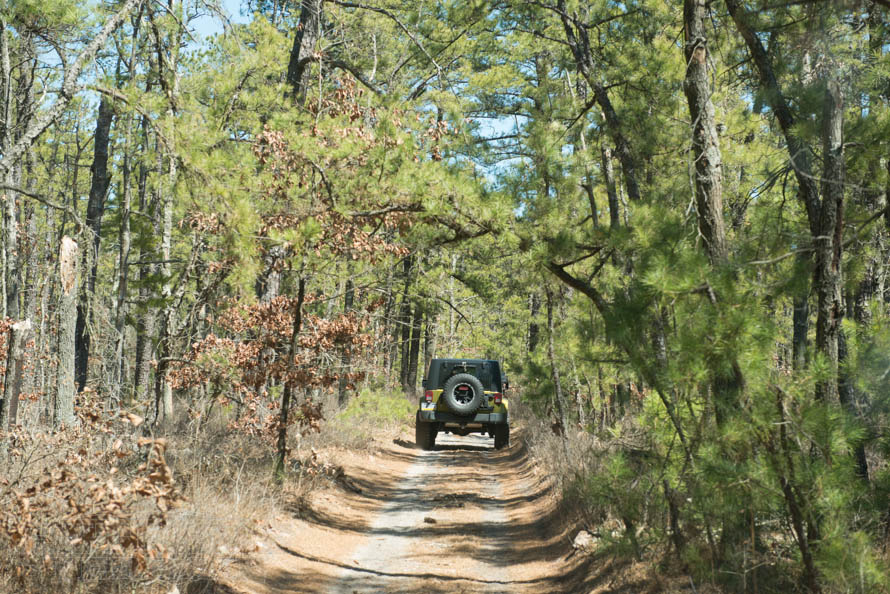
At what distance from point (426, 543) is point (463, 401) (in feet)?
24.5

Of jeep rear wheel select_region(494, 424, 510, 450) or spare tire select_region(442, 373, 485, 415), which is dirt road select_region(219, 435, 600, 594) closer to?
spare tire select_region(442, 373, 485, 415)

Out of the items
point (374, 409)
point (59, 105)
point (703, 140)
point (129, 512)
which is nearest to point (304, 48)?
point (59, 105)

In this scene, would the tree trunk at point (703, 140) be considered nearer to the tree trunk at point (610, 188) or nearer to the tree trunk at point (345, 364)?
the tree trunk at point (610, 188)

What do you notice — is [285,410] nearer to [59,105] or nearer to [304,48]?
[59,105]

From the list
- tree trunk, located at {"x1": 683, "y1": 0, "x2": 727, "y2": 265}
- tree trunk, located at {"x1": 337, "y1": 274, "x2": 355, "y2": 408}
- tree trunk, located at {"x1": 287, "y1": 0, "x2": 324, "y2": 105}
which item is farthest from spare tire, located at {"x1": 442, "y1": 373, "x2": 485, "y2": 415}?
tree trunk, located at {"x1": 683, "y1": 0, "x2": 727, "y2": 265}

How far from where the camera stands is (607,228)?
6551 millimetres

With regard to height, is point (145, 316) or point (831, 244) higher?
point (145, 316)

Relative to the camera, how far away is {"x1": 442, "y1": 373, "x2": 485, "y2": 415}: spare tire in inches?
615

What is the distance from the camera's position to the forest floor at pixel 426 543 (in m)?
6.74

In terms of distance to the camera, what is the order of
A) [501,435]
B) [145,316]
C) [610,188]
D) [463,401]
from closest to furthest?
[610,188] → [463,401] → [501,435] → [145,316]

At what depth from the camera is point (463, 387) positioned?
15969 millimetres

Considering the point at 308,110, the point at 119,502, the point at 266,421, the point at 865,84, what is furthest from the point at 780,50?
the point at 266,421

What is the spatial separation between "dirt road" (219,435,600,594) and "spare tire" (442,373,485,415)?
1778 mm

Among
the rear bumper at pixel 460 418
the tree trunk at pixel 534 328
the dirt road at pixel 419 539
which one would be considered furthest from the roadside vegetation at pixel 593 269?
the tree trunk at pixel 534 328
